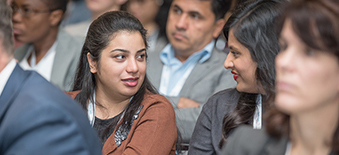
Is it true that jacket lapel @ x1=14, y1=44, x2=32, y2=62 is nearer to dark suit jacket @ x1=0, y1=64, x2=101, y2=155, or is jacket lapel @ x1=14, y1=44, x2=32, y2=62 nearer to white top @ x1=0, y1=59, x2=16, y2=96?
white top @ x1=0, y1=59, x2=16, y2=96

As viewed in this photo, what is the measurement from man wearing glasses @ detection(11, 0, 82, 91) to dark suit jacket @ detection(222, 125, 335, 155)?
1809 mm

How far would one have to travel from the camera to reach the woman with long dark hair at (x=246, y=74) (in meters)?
1.73

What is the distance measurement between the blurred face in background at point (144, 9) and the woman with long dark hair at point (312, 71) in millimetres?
2727

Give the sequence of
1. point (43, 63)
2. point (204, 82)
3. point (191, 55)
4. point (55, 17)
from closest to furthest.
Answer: point (204, 82)
point (191, 55)
point (43, 63)
point (55, 17)

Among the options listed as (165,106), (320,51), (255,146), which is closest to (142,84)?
(165,106)

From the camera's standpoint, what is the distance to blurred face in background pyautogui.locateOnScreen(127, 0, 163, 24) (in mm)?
3760

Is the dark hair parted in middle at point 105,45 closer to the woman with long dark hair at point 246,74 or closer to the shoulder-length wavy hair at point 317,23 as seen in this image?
the woman with long dark hair at point 246,74

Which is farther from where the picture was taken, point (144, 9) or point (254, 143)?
point (144, 9)

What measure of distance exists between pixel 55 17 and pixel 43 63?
39 centimetres

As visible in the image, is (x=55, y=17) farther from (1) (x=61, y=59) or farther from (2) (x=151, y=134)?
(2) (x=151, y=134)

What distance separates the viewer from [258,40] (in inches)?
67.8

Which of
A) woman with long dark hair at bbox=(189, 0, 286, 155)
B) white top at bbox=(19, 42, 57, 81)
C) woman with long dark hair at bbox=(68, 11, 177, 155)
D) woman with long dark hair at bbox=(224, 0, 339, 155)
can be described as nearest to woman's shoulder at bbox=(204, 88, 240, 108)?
woman with long dark hair at bbox=(189, 0, 286, 155)

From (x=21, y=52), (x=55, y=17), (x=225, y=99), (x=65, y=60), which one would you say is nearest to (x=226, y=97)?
(x=225, y=99)

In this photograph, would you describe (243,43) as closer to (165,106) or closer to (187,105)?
(165,106)
